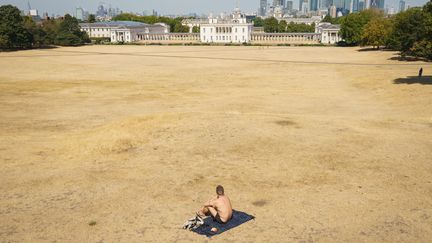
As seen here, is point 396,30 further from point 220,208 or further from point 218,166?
point 220,208

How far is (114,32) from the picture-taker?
177375 mm

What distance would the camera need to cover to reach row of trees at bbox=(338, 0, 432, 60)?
47900 millimetres

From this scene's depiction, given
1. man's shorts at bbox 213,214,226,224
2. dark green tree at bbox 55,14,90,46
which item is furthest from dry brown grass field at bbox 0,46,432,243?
dark green tree at bbox 55,14,90,46

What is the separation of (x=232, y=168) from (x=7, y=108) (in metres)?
22.7

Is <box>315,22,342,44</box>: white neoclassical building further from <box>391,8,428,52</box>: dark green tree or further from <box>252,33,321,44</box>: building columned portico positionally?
<box>391,8,428,52</box>: dark green tree

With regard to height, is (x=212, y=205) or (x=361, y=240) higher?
(x=212, y=205)

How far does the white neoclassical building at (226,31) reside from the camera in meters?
179

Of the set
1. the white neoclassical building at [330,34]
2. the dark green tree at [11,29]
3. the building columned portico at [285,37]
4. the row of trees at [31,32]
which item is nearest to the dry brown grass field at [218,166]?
the dark green tree at [11,29]

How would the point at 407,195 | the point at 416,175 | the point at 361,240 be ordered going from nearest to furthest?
the point at 361,240 → the point at 407,195 → the point at 416,175

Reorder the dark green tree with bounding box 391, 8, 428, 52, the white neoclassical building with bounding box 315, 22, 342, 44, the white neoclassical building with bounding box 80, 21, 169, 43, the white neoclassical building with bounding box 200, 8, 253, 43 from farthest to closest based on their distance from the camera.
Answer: the white neoclassical building with bounding box 200, 8, 253, 43
the white neoclassical building with bounding box 80, 21, 169, 43
the white neoclassical building with bounding box 315, 22, 342, 44
the dark green tree with bounding box 391, 8, 428, 52

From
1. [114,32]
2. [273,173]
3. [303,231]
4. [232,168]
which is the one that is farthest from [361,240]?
[114,32]

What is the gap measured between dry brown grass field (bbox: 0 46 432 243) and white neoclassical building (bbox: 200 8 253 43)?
148m

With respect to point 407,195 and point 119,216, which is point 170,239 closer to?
point 119,216

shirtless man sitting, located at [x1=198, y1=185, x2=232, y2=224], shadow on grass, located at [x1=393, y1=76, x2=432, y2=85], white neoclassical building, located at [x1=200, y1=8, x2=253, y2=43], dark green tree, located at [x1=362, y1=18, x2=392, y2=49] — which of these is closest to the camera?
shirtless man sitting, located at [x1=198, y1=185, x2=232, y2=224]
